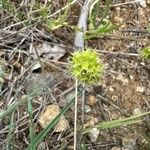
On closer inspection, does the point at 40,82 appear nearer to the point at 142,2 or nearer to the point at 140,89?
the point at 140,89

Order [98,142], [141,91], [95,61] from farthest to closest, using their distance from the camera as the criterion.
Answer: [141,91], [98,142], [95,61]

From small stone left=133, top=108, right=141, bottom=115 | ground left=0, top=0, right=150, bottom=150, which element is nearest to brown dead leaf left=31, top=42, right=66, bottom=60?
ground left=0, top=0, right=150, bottom=150

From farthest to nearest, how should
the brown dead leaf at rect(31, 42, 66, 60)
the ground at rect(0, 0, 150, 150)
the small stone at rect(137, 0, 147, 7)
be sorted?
1. the small stone at rect(137, 0, 147, 7)
2. the brown dead leaf at rect(31, 42, 66, 60)
3. the ground at rect(0, 0, 150, 150)

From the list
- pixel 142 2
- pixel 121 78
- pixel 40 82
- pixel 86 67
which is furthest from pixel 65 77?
pixel 142 2

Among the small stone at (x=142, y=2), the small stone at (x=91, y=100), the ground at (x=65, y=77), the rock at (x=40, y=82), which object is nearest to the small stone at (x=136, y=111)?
the ground at (x=65, y=77)

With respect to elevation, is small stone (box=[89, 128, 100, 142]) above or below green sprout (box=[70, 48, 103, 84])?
below

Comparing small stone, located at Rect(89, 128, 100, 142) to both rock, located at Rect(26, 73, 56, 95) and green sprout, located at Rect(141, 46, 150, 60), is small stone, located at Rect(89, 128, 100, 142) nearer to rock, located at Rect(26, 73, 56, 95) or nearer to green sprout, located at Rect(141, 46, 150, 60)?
rock, located at Rect(26, 73, 56, 95)

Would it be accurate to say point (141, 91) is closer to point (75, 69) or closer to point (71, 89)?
point (71, 89)

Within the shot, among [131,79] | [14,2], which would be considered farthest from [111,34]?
[14,2]
